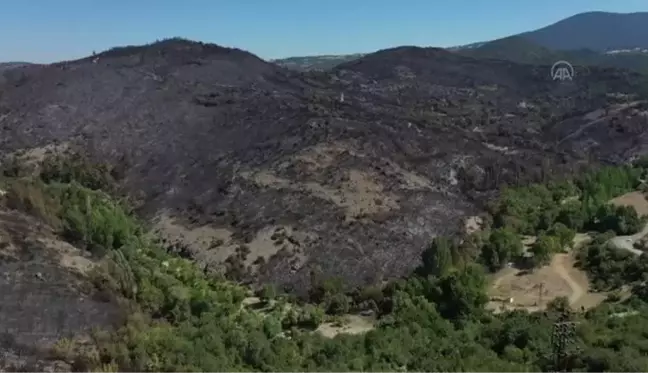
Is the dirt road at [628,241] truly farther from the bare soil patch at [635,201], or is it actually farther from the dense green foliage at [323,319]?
the bare soil patch at [635,201]

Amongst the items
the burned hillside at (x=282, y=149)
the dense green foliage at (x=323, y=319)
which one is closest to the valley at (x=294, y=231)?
the dense green foliage at (x=323, y=319)

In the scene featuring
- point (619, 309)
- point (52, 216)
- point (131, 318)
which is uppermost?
point (52, 216)

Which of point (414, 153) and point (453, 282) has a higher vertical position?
point (414, 153)

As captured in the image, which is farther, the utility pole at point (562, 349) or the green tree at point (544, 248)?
the green tree at point (544, 248)

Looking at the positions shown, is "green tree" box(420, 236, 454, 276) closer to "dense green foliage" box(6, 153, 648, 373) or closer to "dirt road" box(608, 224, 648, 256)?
"dense green foliage" box(6, 153, 648, 373)

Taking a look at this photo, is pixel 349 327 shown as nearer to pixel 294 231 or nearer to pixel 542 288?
pixel 542 288

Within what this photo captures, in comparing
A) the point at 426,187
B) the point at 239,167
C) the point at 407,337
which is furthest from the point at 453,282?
the point at 239,167

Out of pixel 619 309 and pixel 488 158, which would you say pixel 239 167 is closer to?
pixel 488 158
